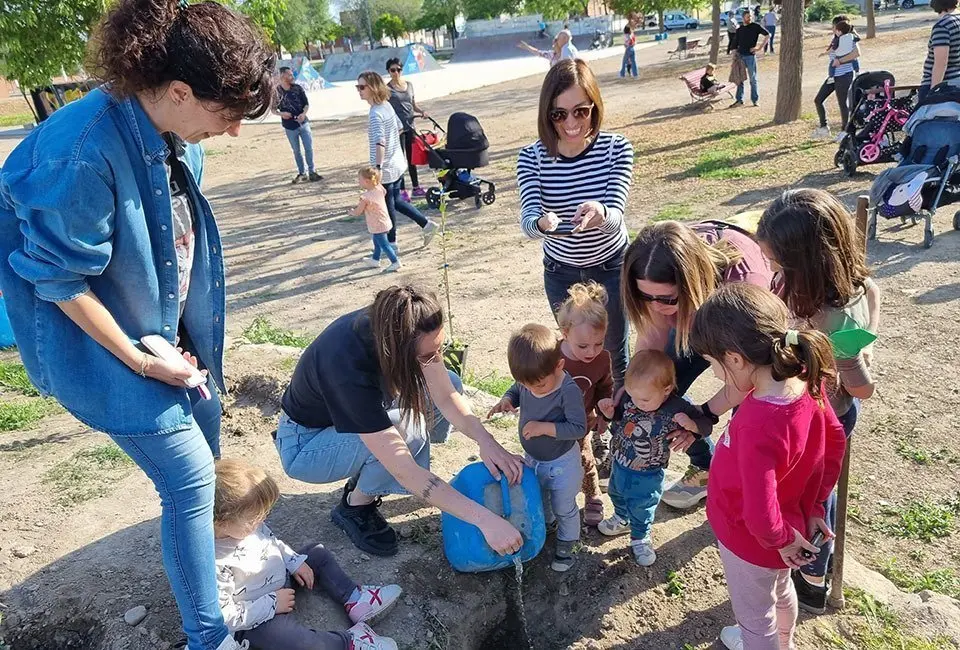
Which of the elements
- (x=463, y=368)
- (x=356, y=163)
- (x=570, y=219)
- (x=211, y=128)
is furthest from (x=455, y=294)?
(x=356, y=163)

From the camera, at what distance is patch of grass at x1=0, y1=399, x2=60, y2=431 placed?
421 cm

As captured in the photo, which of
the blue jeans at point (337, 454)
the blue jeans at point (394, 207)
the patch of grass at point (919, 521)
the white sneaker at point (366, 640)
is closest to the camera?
the white sneaker at point (366, 640)

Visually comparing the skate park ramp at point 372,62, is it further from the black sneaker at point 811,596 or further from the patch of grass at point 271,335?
the black sneaker at point 811,596

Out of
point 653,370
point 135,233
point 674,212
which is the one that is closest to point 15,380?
point 135,233

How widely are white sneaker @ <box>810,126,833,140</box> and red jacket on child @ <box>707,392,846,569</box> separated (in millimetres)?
9001

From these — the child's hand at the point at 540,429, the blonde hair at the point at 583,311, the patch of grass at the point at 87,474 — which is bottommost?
the patch of grass at the point at 87,474

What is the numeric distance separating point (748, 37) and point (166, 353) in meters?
13.8

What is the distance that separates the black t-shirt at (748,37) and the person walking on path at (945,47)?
6.68 m

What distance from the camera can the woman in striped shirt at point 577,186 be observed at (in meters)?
2.99

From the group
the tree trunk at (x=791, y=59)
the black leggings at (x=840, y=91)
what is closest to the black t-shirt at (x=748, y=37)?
the tree trunk at (x=791, y=59)

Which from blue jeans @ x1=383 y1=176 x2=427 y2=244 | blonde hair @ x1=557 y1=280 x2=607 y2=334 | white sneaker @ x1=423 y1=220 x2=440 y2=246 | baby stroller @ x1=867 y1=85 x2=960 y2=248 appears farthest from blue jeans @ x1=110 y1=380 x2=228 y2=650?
baby stroller @ x1=867 y1=85 x2=960 y2=248

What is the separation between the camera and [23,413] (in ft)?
14.1

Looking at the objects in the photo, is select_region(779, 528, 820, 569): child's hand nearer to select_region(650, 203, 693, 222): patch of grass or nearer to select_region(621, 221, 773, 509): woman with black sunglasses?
select_region(621, 221, 773, 509): woman with black sunglasses

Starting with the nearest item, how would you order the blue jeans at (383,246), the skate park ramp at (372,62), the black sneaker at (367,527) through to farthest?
1. the black sneaker at (367,527)
2. the blue jeans at (383,246)
3. the skate park ramp at (372,62)
